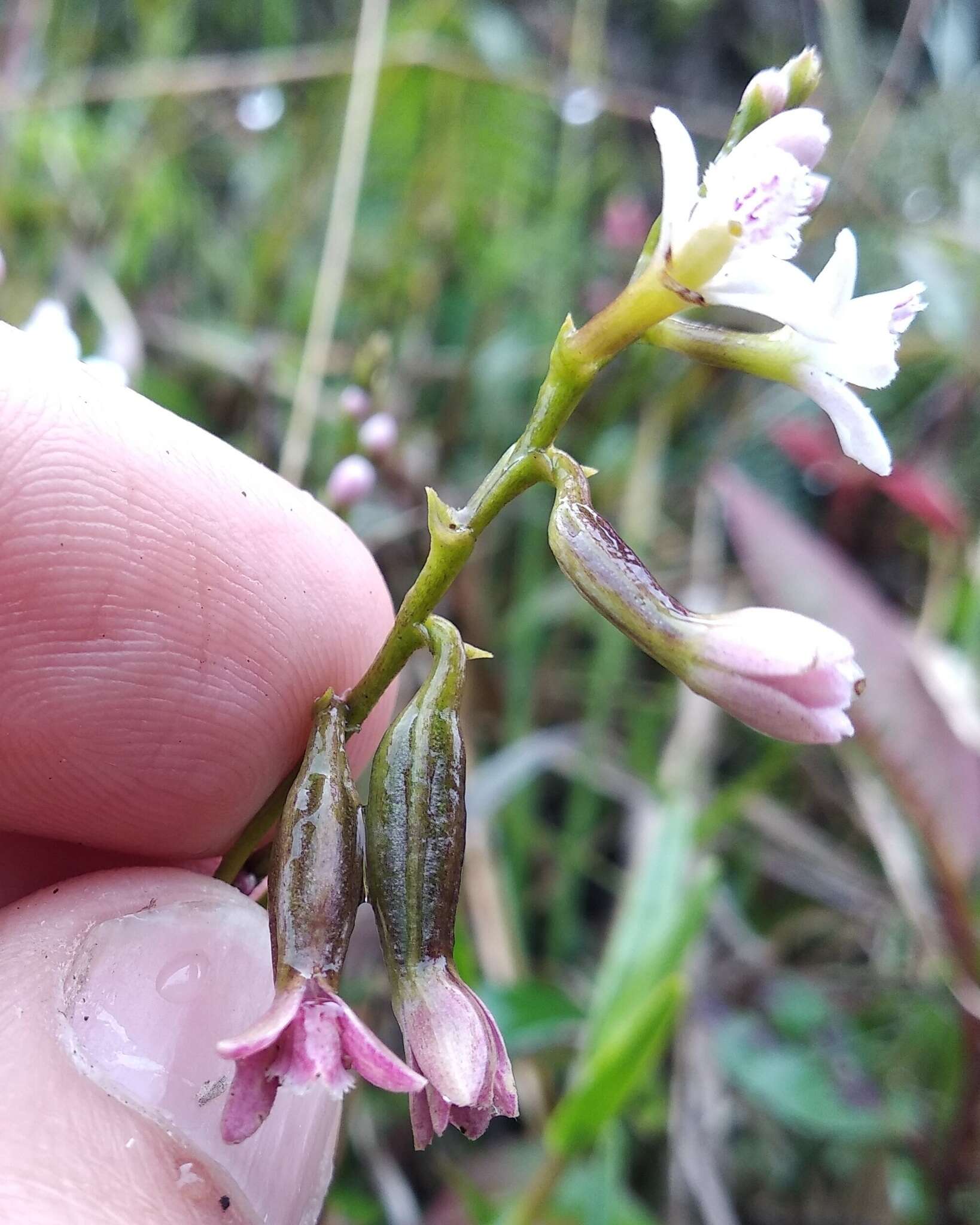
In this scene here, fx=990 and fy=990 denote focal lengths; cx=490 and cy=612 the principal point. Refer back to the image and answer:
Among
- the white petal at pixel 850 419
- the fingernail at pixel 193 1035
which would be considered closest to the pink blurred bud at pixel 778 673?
the white petal at pixel 850 419

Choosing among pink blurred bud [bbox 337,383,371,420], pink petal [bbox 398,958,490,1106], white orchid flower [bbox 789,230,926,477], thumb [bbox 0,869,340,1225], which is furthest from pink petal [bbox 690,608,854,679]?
pink blurred bud [bbox 337,383,371,420]

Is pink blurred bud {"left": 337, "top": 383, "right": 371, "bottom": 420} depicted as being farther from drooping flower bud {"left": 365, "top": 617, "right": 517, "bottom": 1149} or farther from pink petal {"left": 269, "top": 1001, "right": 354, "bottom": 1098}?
pink petal {"left": 269, "top": 1001, "right": 354, "bottom": 1098}

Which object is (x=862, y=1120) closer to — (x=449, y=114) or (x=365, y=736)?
(x=365, y=736)

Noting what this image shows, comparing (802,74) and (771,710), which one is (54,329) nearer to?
(802,74)

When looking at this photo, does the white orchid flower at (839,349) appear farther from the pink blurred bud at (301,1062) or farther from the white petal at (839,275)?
the pink blurred bud at (301,1062)

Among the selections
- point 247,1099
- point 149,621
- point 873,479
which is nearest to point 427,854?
point 247,1099

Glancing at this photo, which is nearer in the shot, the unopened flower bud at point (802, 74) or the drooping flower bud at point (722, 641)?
the drooping flower bud at point (722, 641)
